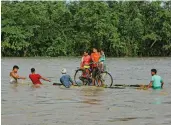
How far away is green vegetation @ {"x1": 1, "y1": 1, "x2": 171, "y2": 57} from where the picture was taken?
63375mm

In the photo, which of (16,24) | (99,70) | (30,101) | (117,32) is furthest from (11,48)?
(30,101)

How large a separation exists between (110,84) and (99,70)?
0.64 m


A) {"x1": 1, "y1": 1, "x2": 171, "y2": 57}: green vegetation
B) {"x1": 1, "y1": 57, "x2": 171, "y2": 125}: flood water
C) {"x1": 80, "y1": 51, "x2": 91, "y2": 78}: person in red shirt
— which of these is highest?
{"x1": 1, "y1": 1, "x2": 171, "y2": 57}: green vegetation

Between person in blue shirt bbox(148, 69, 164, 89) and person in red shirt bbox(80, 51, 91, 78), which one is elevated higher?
person in red shirt bbox(80, 51, 91, 78)

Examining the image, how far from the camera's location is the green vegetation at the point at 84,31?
6338 centimetres

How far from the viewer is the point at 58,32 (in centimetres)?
6462

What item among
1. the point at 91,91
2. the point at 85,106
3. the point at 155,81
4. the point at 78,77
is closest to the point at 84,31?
the point at 78,77

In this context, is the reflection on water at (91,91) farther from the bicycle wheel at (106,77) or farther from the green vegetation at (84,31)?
the green vegetation at (84,31)

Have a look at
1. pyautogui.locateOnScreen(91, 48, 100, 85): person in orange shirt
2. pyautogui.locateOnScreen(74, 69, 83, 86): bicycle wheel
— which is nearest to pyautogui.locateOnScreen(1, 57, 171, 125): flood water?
pyautogui.locateOnScreen(91, 48, 100, 85): person in orange shirt

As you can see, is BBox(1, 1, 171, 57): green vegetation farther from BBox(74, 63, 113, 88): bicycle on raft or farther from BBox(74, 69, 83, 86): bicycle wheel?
BBox(74, 63, 113, 88): bicycle on raft

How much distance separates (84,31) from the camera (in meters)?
64.4

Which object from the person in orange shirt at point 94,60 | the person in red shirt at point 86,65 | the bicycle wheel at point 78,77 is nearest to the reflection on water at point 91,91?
the person in orange shirt at point 94,60

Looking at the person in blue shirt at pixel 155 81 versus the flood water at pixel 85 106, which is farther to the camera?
the person in blue shirt at pixel 155 81

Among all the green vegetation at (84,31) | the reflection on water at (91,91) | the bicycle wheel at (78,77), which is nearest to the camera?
the reflection on water at (91,91)
